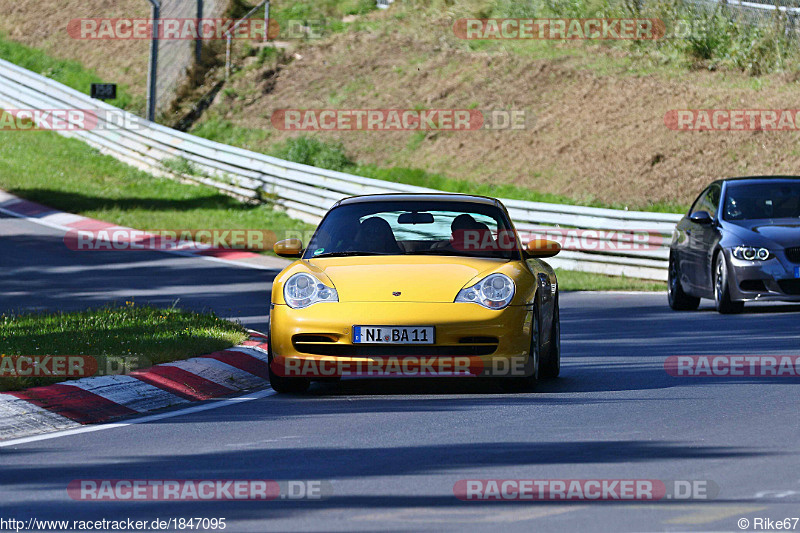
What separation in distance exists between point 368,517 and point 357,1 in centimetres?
3796

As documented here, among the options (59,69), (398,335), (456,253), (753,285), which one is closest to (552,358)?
(456,253)

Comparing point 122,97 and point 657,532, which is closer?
point 657,532

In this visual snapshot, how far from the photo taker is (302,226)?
2600 centimetres

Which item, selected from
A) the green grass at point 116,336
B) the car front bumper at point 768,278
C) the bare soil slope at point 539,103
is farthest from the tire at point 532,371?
the bare soil slope at point 539,103

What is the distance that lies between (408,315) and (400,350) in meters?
0.23

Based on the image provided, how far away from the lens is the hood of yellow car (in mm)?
9148

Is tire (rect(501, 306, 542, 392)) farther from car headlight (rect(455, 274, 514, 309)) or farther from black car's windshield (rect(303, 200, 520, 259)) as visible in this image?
black car's windshield (rect(303, 200, 520, 259))

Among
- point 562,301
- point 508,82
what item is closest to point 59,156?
point 508,82

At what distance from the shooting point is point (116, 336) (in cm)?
1103

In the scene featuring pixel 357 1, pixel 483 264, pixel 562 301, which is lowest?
pixel 562 301

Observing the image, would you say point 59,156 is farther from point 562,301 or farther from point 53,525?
point 53,525

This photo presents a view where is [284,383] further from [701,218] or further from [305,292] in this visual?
[701,218]

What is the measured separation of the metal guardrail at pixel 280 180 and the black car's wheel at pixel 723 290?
5.01 meters

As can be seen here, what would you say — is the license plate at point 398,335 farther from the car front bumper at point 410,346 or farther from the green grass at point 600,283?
the green grass at point 600,283
